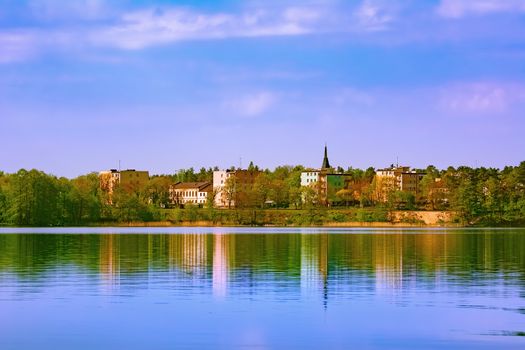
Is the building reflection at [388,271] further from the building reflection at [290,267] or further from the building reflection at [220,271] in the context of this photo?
the building reflection at [220,271]

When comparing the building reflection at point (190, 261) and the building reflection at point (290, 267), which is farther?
the building reflection at point (190, 261)

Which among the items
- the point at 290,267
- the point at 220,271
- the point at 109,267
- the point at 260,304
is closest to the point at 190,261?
the point at 109,267

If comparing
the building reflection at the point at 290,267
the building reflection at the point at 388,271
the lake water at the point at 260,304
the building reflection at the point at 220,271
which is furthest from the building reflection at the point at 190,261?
the building reflection at the point at 388,271

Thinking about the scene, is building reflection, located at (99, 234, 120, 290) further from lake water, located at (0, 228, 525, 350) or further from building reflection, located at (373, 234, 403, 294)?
building reflection, located at (373, 234, 403, 294)

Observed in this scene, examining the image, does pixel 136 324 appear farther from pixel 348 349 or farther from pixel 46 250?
pixel 46 250

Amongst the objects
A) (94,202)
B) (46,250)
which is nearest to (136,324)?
(46,250)

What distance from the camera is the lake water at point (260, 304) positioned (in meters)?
26.2

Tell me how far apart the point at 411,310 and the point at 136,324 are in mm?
10004

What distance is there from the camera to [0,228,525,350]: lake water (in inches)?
1032

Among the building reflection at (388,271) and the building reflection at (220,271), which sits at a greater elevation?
the building reflection at (220,271)

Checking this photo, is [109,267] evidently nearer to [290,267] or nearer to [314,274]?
[290,267]

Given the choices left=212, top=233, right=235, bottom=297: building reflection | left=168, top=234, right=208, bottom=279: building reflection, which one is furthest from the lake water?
left=168, top=234, right=208, bottom=279: building reflection

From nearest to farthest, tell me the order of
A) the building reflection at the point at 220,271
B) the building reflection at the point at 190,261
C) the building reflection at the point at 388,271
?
the building reflection at the point at 220,271, the building reflection at the point at 388,271, the building reflection at the point at 190,261

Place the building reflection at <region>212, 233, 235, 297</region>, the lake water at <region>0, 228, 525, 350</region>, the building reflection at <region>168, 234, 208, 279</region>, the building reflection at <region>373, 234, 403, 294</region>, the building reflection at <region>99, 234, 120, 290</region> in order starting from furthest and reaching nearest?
the building reflection at <region>168, 234, 208, 279</region>, the building reflection at <region>99, 234, 120, 290</region>, the building reflection at <region>373, 234, 403, 294</region>, the building reflection at <region>212, 233, 235, 297</region>, the lake water at <region>0, 228, 525, 350</region>
